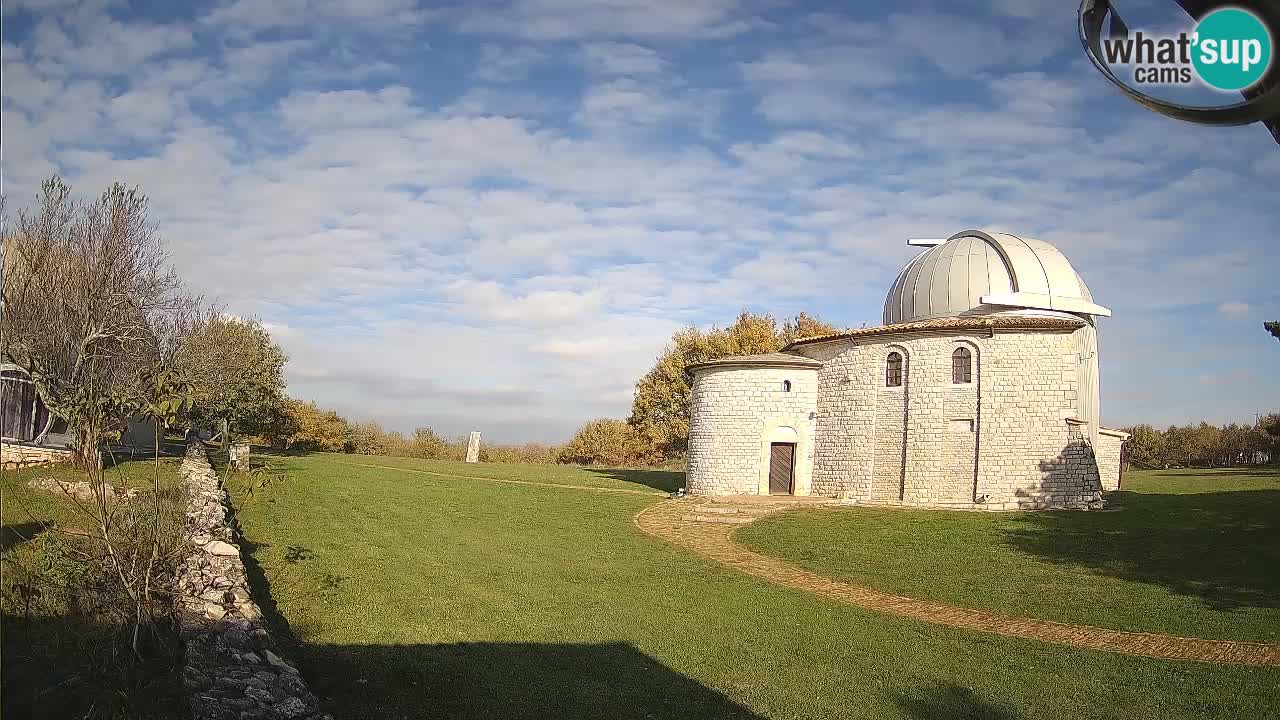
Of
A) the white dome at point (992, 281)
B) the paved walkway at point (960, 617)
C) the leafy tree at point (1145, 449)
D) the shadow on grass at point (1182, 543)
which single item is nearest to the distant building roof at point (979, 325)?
the white dome at point (992, 281)

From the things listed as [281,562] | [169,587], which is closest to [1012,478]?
[281,562]

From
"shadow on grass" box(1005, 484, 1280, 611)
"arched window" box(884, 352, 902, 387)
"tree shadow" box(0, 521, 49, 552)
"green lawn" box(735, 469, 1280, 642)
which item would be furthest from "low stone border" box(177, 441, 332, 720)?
"arched window" box(884, 352, 902, 387)

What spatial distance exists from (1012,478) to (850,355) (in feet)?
20.1

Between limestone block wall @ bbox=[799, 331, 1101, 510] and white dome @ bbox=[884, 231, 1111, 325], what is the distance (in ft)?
7.73

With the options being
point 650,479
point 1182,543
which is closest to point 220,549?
point 1182,543

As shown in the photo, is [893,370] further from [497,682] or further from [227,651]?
[227,651]

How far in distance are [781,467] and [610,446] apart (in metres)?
23.2

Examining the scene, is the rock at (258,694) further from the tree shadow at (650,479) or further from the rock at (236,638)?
the tree shadow at (650,479)

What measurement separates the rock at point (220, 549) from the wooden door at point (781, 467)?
61.9 feet

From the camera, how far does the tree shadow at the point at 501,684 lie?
23.4 ft

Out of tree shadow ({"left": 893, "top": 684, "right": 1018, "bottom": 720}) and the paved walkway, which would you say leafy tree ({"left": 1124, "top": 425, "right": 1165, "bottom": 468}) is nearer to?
the paved walkway

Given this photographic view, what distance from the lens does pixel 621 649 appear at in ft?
30.6

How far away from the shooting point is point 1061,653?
32.1 ft

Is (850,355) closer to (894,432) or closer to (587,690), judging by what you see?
(894,432)
